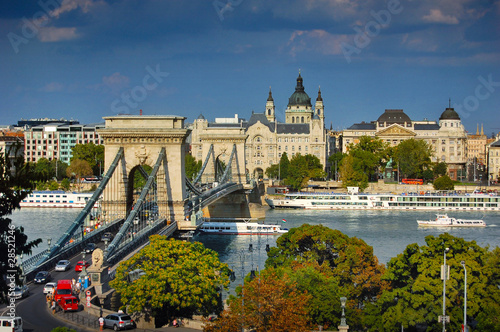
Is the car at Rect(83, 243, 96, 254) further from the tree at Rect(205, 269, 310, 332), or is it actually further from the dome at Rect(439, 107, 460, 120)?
the dome at Rect(439, 107, 460, 120)

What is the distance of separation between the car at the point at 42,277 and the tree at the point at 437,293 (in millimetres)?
10595

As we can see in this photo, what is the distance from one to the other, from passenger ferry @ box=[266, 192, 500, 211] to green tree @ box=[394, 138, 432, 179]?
19756 mm

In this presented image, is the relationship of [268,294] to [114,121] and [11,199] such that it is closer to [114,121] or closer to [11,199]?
[11,199]

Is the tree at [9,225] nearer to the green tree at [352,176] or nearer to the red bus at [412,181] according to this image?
the green tree at [352,176]

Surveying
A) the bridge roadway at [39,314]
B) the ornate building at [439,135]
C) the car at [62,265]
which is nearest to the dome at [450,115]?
the ornate building at [439,135]

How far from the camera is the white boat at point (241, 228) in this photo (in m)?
53.6

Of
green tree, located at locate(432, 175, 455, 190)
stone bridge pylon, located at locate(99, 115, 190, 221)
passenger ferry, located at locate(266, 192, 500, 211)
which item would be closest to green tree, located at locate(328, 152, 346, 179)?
green tree, located at locate(432, 175, 455, 190)

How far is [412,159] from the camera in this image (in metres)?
97.5

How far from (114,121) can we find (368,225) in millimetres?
30148

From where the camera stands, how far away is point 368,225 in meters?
58.4

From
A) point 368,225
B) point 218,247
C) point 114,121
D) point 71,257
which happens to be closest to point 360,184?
point 368,225

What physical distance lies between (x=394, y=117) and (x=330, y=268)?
9647 centimetres

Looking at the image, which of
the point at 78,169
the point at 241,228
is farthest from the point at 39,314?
the point at 78,169

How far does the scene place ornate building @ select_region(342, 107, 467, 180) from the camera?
11375 centimetres
